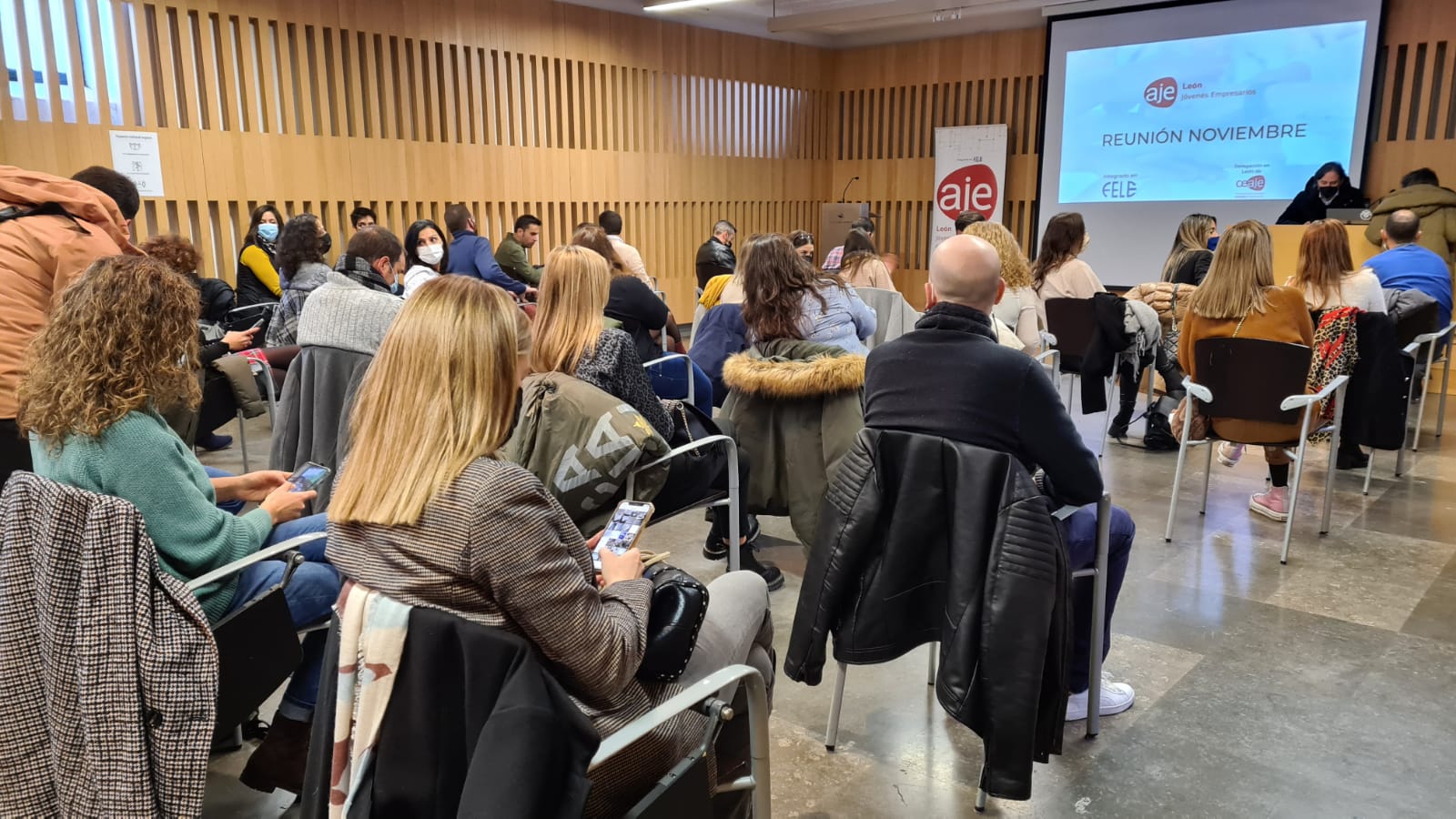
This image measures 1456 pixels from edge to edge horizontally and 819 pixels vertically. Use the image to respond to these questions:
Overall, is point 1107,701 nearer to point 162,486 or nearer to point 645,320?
point 645,320

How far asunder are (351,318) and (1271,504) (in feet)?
13.0

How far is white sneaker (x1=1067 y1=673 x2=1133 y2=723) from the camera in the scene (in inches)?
105

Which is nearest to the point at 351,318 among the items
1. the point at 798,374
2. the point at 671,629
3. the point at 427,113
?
the point at 798,374

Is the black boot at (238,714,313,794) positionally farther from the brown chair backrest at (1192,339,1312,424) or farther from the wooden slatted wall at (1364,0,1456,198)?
the wooden slatted wall at (1364,0,1456,198)

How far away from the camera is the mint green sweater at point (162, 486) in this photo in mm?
1810

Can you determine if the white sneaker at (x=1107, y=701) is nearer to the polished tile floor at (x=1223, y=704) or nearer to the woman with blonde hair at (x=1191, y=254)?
the polished tile floor at (x=1223, y=704)

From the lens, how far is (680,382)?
4.29 metres

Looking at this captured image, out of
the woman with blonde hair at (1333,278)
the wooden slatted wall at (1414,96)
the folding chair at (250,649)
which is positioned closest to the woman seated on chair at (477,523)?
the folding chair at (250,649)

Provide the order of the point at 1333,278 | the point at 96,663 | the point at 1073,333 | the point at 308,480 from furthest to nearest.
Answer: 1. the point at 1073,333
2. the point at 1333,278
3. the point at 308,480
4. the point at 96,663

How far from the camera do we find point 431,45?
28.5ft

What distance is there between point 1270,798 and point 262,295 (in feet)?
21.0

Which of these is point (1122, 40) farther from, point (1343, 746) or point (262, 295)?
point (1343, 746)

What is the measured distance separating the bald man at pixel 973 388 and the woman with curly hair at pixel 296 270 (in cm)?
357

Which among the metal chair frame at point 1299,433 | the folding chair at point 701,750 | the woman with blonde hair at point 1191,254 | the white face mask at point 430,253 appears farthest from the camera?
the woman with blonde hair at point 1191,254
